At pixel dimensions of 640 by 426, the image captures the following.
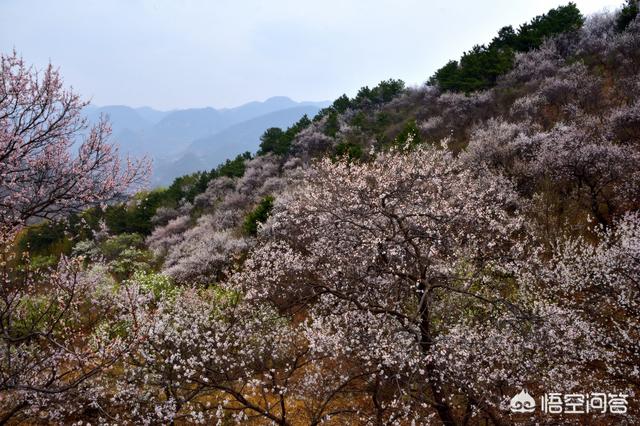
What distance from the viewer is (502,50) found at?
38.8 m

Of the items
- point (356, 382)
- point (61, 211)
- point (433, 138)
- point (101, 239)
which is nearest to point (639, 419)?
point (356, 382)

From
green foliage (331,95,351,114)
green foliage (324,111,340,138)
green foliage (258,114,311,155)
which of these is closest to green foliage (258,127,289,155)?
green foliage (258,114,311,155)

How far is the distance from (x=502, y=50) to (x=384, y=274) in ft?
Result: 122

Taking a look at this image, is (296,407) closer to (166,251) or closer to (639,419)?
(639,419)

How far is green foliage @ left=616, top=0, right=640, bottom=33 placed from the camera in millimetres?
32062

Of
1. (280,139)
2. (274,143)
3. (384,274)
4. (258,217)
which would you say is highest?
(280,139)

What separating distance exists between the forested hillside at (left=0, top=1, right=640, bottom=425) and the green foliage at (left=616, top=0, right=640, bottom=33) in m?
0.23

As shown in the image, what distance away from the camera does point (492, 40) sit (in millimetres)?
41750

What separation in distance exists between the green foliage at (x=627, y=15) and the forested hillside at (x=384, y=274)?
0.77 feet

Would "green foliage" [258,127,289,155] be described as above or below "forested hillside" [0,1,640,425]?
above

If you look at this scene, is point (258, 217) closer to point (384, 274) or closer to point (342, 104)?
point (384, 274)

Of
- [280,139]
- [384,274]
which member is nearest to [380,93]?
[280,139]

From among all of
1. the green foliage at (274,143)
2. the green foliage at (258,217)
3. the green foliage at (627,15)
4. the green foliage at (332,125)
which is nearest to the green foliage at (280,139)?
the green foliage at (274,143)

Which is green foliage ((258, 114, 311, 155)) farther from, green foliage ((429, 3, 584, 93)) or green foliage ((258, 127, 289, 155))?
green foliage ((429, 3, 584, 93))
